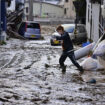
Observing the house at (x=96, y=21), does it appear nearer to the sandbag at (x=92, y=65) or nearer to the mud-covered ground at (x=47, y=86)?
the mud-covered ground at (x=47, y=86)

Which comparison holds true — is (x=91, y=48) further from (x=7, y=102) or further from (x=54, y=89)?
(x=7, y=102)

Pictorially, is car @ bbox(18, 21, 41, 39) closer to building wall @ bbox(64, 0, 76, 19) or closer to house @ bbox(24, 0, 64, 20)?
building wall @ bbox(64, 0, 76, 19)

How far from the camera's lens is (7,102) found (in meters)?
9.68

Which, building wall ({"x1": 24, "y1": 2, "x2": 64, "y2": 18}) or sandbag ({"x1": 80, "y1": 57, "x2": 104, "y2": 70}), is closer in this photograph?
sandbag ({"x1": 80, "y1": 57, "x2": 104, "y2": 70})

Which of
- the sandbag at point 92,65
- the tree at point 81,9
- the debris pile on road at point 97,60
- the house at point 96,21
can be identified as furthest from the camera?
the tree at point 81,9

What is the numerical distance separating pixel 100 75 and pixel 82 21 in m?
28.8

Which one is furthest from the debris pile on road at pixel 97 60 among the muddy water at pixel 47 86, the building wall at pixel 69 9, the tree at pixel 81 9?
the building wall at pixel 69 9

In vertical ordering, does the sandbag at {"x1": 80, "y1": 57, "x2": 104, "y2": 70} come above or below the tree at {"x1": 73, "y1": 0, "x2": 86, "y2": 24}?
below

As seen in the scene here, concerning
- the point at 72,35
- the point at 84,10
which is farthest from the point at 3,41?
the point at 84,10

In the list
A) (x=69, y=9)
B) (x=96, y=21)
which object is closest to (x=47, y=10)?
(x=69, y=9)

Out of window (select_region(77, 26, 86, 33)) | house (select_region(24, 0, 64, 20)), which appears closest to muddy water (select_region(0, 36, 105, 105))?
window (select_region(77, 26, 86, 33))

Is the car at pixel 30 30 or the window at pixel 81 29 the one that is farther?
the car at pixel 30 30

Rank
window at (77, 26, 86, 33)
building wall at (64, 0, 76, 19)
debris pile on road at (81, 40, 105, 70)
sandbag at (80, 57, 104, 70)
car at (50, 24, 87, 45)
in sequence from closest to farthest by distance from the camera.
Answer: debris pile on road at (81, 40, 105, 70) < sandbag at (80, 57, 104, 70) < car at (50, 24, 87, 45) < window at (77, 26, 86, 33) < building wall at (64, 0, 76, 19)

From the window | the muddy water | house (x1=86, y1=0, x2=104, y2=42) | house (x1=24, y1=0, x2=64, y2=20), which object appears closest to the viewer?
the muddy water
